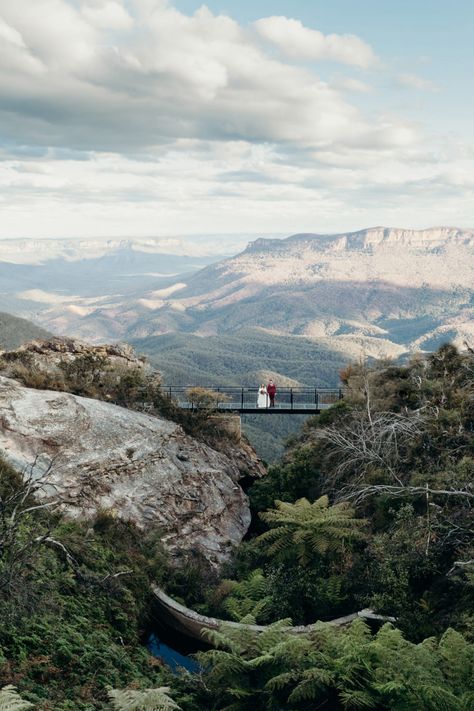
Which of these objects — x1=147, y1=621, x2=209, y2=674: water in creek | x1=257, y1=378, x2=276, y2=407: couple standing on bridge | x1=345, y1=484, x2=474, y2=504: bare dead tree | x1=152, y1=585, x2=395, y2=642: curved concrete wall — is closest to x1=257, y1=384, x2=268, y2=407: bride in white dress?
x1=257, y1=378, x2=276, y2=407: couple standing on bridge

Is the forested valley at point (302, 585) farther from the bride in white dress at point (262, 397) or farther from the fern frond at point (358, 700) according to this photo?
the bride in white dress at point (262, 397)

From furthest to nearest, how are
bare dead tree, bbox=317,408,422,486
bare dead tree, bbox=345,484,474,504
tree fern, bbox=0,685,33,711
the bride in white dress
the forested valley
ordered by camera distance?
the bride in white dress, bare dead tree, bbox=317,408,422,486, bare dead tree, bbox=345,484,474,504, the forested valley, tree fern, bbox=0,685,33,711

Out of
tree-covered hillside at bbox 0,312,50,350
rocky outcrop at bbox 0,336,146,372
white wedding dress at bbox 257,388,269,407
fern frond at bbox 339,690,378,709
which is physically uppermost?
rocky outcrop at bbox 0,336,146,372

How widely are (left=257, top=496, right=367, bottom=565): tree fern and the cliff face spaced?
3.42 meters

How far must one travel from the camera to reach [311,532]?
13.8 meters

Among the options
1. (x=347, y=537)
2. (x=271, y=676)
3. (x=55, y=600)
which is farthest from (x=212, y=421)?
(x=271, y=676)

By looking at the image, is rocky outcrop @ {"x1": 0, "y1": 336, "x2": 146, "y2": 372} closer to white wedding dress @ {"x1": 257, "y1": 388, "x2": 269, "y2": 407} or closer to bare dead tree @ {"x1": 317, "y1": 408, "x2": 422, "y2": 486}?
white wedding dress @ {"x1": 257, "y1": 388, "x2": 269, "y2": 407}

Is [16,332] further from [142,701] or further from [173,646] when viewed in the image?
[142,701]

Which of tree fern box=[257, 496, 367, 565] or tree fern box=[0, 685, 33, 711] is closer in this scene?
tree fern box=[0, 685, 33, 711]

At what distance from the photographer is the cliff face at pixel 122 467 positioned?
1623 cm

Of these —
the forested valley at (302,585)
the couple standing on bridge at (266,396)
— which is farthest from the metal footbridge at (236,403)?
the forested valley at (302,585)

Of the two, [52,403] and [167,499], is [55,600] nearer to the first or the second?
[167,499]

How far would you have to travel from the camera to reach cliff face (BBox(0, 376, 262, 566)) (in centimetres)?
1623

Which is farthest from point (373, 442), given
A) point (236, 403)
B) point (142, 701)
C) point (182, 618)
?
point (142, 701)
